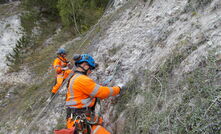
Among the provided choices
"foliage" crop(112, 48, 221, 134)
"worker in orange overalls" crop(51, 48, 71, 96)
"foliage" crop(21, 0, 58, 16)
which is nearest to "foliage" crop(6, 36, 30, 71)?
"foliage" crop(21, 0, 58, 16)

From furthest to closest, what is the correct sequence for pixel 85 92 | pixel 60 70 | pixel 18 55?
pixel 18 55 < pixel 60 70 < pixel 85 92

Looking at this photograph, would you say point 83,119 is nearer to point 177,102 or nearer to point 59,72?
point 177,102

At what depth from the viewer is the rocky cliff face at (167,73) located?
6.64 feet

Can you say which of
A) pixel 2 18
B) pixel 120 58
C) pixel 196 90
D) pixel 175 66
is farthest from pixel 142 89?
pixel 2 18

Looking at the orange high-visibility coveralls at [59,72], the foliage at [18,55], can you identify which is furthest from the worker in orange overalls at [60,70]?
the foliage at [18,55]

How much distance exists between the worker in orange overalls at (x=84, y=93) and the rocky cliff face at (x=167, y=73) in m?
0.41

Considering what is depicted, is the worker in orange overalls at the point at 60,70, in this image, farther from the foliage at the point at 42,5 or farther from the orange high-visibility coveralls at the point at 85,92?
the foliage at the point at 42,5

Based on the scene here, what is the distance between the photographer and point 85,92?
9.05 feet

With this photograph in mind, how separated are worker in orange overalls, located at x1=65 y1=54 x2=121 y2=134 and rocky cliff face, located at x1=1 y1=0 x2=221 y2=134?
1.35 ft

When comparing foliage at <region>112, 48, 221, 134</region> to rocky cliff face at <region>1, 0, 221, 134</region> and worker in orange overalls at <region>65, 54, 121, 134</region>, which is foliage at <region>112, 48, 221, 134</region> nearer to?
rocky cliff face at <region>1, 0, 221, 134</region>

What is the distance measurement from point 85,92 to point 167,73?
1315mm

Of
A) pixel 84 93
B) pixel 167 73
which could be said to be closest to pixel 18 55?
pixel 84 93

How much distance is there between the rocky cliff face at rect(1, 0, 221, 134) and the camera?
2.02 meters

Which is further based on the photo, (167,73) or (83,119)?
(83,119)
